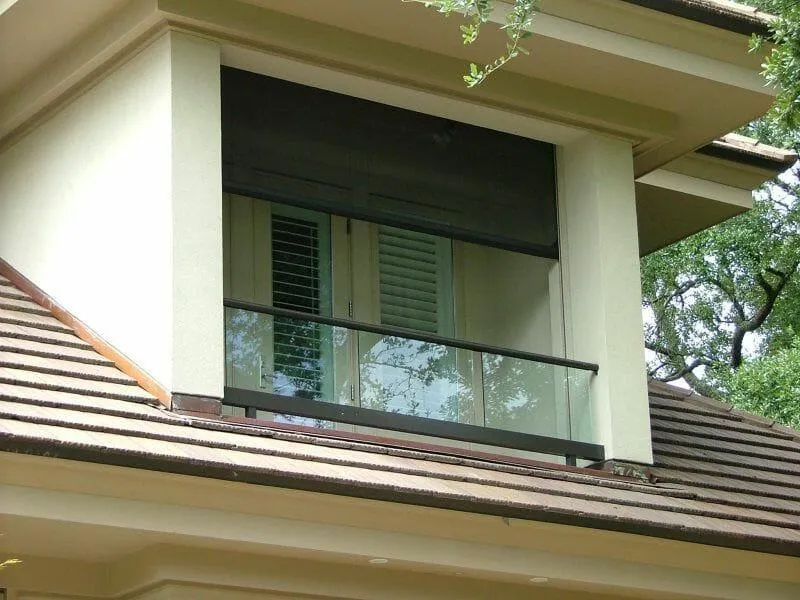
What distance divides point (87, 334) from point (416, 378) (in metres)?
1.90

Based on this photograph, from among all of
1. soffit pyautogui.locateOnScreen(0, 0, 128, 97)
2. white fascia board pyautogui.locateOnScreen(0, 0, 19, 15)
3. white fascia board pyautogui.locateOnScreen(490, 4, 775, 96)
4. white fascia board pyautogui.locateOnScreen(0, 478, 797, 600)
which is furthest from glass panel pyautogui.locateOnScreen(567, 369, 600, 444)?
white fascia board pyautogui.locateOnScreen(0, 0, 19, 15)

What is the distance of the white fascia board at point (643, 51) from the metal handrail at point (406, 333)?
1873 millimetres

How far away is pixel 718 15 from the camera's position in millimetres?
9391

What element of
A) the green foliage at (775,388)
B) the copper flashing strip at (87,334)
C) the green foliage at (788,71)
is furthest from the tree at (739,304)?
the copper flashing strip at (87,334)

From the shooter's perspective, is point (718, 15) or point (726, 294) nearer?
point (718, 15)

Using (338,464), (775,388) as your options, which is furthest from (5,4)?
(775,388)

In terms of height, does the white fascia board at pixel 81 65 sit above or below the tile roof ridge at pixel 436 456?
above

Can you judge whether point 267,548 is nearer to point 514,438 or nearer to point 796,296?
point 514,438

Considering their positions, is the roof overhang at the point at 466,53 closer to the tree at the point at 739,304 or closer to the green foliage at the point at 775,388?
the tree at the point at 739,304

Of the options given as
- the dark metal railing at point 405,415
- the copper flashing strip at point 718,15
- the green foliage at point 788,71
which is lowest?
the dark metal railing at point 405,415

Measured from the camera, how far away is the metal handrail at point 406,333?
8.52 meters

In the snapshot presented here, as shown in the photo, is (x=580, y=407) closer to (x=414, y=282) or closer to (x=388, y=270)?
(x=414, y=282)

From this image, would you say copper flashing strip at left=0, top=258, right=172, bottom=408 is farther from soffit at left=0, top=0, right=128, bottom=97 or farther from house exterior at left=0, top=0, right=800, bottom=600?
soffit at left=0, top=0, right=128, bottom=97

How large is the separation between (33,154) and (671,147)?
421 cm
